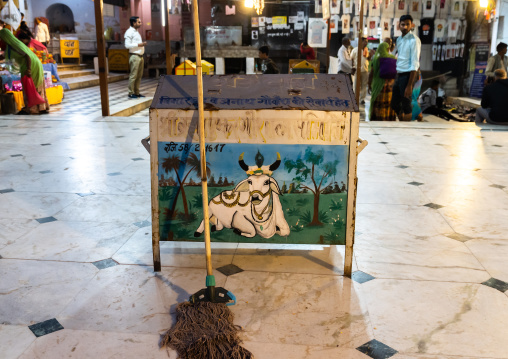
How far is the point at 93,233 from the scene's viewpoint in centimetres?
327

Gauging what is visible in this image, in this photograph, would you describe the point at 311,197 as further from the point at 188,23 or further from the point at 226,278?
the point at 188,23

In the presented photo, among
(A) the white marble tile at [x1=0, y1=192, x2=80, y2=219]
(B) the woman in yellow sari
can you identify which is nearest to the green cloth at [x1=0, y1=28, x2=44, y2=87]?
(B) the woman in yellow sari

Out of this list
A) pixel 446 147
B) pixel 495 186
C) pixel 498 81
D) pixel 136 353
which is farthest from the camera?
pixel 498 81

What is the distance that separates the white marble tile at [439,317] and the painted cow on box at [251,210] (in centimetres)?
60

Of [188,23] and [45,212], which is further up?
[188,23]

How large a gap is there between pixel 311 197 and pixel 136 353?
46.2 inches

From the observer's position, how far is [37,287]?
251 centimetres

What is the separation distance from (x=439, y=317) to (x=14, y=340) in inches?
74.7

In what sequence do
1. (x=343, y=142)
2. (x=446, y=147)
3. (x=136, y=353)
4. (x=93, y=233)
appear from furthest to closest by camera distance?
(x=446, y=147)
(x=93, y=233)
(x=343, y=142)
(x=136, y=353)

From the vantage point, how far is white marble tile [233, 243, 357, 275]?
2.77 metres

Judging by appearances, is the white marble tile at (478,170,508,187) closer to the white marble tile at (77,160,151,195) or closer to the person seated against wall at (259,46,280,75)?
the white marble tile at (77,160,151,195)

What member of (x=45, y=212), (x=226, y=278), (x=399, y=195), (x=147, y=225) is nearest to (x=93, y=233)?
(x=147, y=225)

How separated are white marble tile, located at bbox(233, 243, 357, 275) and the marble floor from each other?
12 millimetres

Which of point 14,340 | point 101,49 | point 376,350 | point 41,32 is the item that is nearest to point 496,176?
point 376,350
